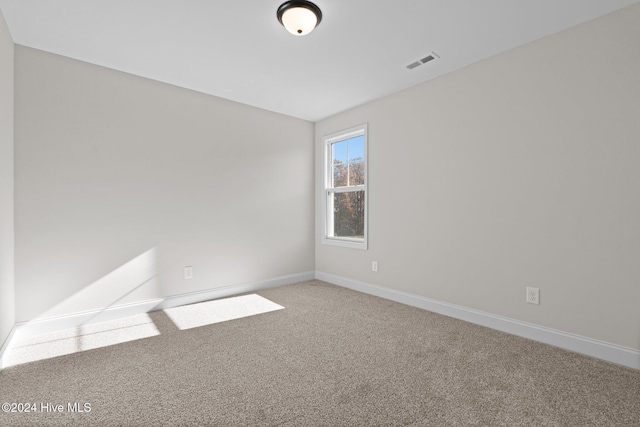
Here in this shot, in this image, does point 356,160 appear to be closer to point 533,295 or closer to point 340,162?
point 340,162

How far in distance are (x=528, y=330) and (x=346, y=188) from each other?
2603 mm

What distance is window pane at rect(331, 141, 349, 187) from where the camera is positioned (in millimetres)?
4367

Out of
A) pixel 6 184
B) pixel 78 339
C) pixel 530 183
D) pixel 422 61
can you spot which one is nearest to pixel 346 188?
pixel 422 61

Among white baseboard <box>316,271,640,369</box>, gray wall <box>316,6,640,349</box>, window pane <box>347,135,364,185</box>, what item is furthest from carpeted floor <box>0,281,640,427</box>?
window pane <box>347,135,364,185</box>

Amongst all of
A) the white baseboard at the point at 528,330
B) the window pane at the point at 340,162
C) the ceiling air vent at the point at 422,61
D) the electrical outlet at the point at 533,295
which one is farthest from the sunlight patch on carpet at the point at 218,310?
the ceiling air vent at the point at 422,61

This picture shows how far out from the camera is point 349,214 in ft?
14.2

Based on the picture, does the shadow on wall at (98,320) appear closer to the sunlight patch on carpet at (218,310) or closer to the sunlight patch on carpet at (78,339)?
the sunlight patch on carpet at (78,339)

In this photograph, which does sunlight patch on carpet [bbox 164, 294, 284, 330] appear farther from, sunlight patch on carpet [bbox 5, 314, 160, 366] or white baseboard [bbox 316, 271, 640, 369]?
white baseboard [bbox 316, 271, 640, 369]

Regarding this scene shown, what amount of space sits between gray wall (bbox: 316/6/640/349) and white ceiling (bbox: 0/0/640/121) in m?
0.25

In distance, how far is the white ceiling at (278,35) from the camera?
211cm

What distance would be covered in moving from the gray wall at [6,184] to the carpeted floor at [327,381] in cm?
54

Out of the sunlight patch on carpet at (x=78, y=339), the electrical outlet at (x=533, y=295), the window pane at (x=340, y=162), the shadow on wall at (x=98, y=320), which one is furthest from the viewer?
the window pane at (x=340, y=162)

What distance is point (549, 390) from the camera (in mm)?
1770

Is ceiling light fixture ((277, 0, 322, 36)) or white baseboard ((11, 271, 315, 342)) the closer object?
ceiling light fixture ((277, 0, 322, 36))
